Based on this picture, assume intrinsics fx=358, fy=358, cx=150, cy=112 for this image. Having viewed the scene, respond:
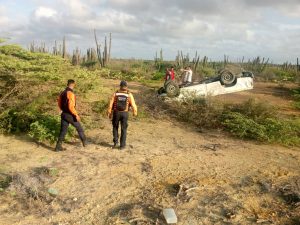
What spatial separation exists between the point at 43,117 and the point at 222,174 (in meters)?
4.82

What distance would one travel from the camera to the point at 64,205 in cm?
559

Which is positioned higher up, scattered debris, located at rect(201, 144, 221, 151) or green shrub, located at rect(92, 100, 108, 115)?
green shrub, located at rect(92, 100, 108, 115)

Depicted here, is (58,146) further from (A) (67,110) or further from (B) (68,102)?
(B) (68,102)

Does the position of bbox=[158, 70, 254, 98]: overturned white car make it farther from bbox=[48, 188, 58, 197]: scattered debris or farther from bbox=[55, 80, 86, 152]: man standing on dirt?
bbox=[48, 188, 58, 197]: scattered debris

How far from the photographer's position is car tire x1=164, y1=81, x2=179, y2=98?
41.0 feet

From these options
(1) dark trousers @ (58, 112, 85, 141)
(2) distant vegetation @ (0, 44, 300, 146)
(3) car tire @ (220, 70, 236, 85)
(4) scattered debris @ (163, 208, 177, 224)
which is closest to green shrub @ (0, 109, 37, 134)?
(2) distant vegetation @ (0, 44, 300, 146)

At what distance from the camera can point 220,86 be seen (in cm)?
1259

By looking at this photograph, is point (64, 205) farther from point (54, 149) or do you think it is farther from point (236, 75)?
point (236, 75)

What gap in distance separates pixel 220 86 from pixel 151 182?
7016 mm

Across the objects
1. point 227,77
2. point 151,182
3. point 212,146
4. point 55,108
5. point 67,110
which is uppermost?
point 227,77

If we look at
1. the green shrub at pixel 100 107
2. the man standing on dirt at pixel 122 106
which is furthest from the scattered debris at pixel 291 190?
the green shrub at pixel 100 107

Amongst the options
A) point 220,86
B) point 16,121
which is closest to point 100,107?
point 16,121

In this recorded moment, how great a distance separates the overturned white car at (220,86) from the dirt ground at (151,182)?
3.73 m

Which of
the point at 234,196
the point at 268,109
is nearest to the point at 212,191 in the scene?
the point at 234,196
